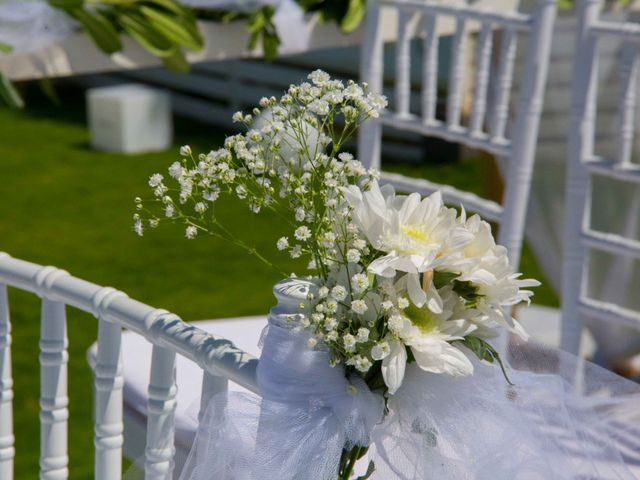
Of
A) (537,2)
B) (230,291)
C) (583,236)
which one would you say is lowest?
(230,291)

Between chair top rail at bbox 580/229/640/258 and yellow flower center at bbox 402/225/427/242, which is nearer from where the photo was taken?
yellow flower center at bbox 402/225/427/242

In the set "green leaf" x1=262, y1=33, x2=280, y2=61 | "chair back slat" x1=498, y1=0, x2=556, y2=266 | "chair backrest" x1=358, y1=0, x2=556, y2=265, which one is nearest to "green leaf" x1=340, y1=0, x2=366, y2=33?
→ "green leaf" x1=262, y1=33, x2=280, y2=61

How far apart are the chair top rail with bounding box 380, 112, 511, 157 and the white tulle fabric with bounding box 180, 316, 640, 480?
1.12 m

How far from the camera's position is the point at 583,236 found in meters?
1.92

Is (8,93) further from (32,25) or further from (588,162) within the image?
(588,162)

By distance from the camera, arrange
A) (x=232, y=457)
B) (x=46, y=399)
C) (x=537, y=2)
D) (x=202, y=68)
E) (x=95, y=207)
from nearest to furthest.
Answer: (x=232, y=457) < (x=46, y=399) < (x=537, y=2) < (x=95, y=207) < (x=202, y=68)

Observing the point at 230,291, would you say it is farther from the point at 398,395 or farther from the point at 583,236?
the point at 398,395

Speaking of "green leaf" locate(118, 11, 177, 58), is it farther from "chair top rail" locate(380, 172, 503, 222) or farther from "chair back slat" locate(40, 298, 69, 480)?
"chair back slat" locate(40, 298, 69, 480)

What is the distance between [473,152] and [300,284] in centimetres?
442

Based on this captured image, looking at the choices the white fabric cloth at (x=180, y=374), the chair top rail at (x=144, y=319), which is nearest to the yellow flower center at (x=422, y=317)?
the chair top rail at (x=144, y=319)

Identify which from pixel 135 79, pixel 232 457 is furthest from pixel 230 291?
pixel 135 79

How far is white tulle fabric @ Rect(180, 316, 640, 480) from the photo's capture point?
2.51 ft

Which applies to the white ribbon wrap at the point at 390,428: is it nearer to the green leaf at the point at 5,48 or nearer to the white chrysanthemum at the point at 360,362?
the white chrysanthemum at the point at 360,362

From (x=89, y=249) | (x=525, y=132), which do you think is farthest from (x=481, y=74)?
(x=89, y=249)
